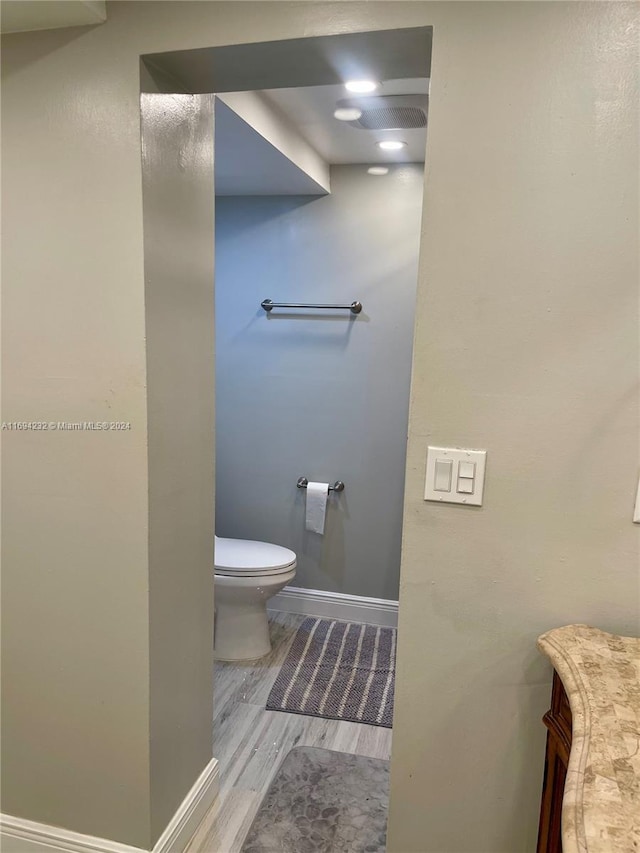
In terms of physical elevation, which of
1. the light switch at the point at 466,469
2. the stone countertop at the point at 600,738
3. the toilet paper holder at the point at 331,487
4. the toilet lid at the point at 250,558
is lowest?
the toilet lid at the point at 250,558

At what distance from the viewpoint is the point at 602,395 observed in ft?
3.73

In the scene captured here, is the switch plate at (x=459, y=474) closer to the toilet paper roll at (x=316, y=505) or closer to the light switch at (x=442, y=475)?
the light switch at (x=442, y=475)

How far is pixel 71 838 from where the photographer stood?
1.57 m

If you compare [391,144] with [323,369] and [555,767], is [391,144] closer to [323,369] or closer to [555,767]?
[323,369]

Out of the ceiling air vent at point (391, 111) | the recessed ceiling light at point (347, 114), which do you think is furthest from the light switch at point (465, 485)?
the recessed ceiling light at point (347, 114)

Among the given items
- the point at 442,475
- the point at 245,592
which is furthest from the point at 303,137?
the point at 245,592

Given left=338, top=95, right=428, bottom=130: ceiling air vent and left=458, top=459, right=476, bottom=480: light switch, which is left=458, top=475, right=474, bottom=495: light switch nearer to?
left=458, top=459, right=476, bottom=480: light switch

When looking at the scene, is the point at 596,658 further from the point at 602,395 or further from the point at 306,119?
the point at 306,119

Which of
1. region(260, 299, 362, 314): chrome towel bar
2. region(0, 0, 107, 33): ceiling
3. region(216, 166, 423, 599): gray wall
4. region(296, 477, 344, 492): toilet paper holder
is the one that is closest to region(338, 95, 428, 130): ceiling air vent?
region(216, 166, 423, 599): gray wall

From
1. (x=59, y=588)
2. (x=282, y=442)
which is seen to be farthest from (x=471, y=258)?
(x=282, y=442)

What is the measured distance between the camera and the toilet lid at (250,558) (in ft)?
8.37

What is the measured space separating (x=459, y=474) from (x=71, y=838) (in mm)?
1464

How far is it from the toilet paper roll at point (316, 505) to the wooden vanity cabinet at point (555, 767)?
1851 millimetres

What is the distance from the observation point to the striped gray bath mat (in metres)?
2.34
